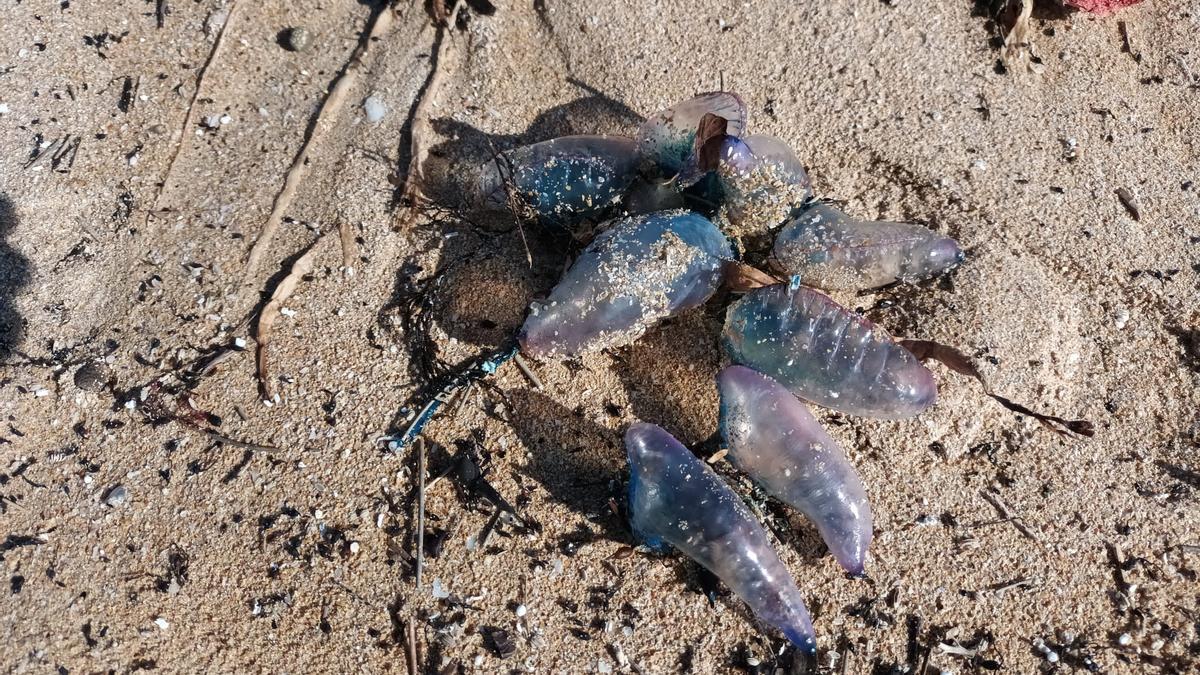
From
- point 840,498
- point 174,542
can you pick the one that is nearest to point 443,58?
point 174,542

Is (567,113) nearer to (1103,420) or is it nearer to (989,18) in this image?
(989,18)

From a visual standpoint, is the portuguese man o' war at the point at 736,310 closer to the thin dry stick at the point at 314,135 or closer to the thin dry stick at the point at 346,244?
the thin dry stick at the point at 346,244

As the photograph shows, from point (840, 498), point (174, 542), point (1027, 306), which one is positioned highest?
point (1027, 306)

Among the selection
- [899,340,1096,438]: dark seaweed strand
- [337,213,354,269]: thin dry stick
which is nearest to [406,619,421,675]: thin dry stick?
[337,213,354,269]: thin dry stick

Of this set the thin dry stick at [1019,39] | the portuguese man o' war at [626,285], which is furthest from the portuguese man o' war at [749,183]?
the thin dry stick at [1019,39]

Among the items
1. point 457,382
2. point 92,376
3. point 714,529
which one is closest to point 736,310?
point 714,529

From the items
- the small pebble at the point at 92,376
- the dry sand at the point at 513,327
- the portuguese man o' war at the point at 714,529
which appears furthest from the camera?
the small pebble at the point at 92,376
